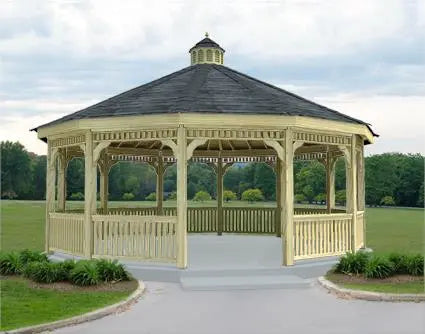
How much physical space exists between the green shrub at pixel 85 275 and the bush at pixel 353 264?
5.19 metres

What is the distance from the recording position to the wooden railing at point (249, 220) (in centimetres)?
1952

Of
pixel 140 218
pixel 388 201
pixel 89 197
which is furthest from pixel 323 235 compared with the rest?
pixel 388 201

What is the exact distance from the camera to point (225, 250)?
1485 centimetres

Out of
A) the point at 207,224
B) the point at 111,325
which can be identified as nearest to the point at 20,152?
the point at 207,224

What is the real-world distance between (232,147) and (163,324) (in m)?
12.1

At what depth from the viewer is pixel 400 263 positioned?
11.2m

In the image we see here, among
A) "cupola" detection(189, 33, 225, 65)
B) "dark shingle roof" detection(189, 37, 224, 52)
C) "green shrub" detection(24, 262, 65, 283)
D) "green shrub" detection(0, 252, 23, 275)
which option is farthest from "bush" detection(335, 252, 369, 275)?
"dark shingle roof" detection(189, 37, 224, 52)

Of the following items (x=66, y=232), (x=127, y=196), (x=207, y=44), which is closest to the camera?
(x=66, y=232)

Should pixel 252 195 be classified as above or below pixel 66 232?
above

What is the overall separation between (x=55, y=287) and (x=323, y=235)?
6.37 m

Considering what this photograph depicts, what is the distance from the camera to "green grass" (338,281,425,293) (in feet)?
32.2

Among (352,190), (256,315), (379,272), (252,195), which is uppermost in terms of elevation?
(352,190)

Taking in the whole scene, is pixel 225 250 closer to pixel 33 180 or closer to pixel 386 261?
pixel 386 261

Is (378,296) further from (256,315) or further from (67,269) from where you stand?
(67,269)
